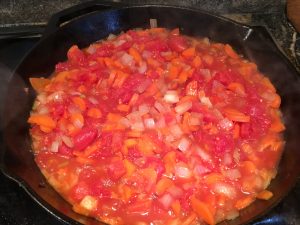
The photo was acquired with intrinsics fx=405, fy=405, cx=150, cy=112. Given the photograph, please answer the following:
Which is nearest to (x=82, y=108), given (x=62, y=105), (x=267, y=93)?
(x=62, y=105)

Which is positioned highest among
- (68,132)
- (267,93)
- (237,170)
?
(267,93)

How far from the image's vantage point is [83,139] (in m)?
2.79

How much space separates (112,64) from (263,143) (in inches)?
53.3

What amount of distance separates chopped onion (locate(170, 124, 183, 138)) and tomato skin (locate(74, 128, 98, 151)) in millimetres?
551

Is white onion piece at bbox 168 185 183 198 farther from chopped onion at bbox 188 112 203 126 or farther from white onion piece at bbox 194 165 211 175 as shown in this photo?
chopped onion at bbox 188 112 203 126

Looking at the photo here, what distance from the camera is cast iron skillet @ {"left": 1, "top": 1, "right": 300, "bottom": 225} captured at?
8.52 feet

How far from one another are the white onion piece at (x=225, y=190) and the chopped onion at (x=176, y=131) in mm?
437

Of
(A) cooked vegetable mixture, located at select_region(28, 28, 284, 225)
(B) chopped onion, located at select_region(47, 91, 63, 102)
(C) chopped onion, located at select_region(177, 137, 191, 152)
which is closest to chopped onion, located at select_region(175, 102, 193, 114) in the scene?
(A) cooked vegetable mixture, located at select_region(28, 28, 284, 225)

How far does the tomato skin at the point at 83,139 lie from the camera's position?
2.79 m

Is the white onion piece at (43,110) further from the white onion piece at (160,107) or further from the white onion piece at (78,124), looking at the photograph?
the white onion piece at (160,107)

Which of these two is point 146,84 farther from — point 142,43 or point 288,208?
point 288,208

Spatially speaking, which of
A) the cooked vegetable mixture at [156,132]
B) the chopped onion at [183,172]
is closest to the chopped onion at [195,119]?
the cooked vegetable mixture at [156,132]

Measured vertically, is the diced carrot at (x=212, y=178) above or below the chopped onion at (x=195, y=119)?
below

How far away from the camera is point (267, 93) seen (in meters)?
3.27
